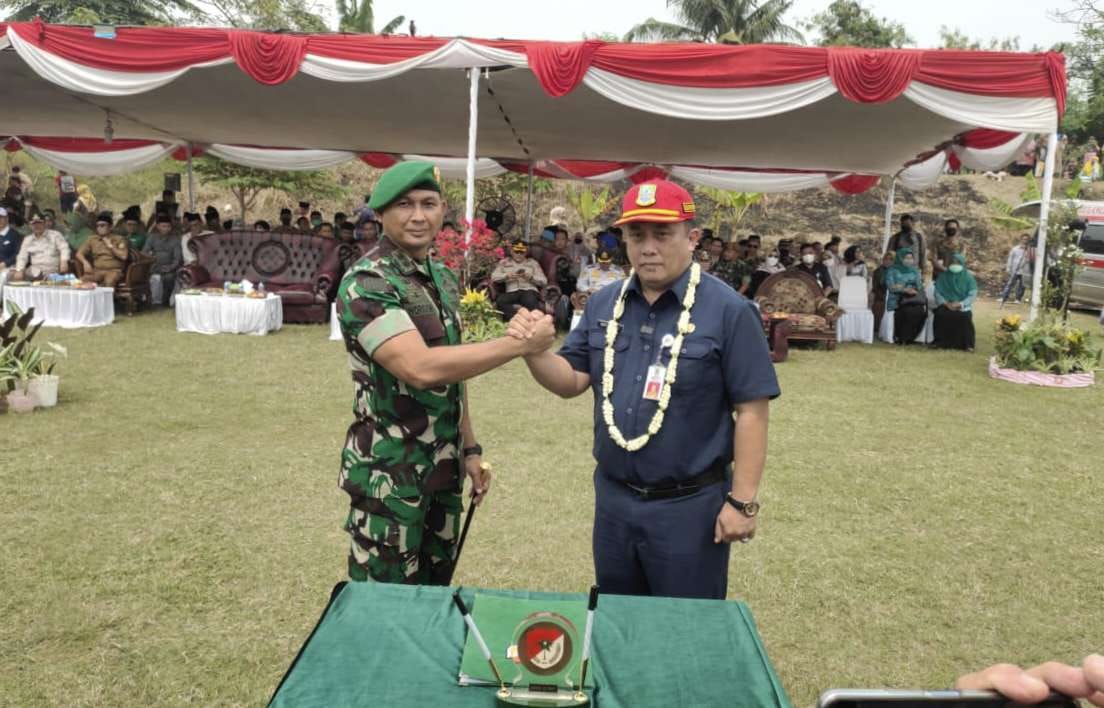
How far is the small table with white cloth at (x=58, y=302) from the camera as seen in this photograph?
32.3 feet

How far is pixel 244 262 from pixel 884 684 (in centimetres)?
1130

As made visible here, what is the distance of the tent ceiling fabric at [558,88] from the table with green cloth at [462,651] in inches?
295

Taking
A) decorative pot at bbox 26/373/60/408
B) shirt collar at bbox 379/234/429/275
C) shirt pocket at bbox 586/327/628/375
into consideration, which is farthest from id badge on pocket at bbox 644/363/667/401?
decorative pot at bbox 26/373/60/408

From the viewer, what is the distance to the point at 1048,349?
879 cm

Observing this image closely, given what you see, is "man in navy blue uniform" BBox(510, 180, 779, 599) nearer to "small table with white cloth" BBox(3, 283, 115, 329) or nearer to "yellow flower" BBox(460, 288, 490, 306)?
"yellow flower" BBox(460, 288, 490, 306)

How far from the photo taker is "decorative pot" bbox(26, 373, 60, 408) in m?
6.05

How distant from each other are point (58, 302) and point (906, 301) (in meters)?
10.9

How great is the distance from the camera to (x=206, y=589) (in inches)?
134

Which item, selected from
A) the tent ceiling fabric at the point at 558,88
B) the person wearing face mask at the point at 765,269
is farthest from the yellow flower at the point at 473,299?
the person wearing face mask at the point at 765,269

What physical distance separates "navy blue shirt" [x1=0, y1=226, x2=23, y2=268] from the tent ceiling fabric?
2067mm

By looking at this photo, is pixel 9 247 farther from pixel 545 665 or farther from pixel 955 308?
pixel 545 665

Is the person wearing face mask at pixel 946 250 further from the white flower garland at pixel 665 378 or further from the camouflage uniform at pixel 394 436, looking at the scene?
the camouflage uniform at pixel 394 436

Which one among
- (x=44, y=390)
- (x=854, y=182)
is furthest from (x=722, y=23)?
(x=44, y=390)

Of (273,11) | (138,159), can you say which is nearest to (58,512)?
(138,159)
